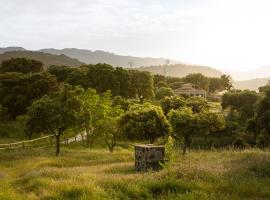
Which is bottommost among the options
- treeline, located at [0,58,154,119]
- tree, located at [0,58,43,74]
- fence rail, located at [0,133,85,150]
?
fence rail, located at [0,133,85,150]

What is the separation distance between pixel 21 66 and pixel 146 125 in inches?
2428

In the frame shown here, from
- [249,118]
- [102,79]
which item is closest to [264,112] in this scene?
[249,118]

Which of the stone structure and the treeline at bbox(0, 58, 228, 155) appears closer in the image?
the stone structure

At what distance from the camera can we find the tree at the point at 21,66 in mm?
97594

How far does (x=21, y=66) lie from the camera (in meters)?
98.1

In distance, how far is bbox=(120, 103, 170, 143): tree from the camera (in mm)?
44500

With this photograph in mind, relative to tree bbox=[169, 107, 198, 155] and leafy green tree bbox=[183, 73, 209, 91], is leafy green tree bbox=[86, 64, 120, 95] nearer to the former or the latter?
tree bbox=[169, 107, 198, 155]

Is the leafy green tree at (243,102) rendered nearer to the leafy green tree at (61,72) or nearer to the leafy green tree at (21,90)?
the leafy green tree at (61,72)

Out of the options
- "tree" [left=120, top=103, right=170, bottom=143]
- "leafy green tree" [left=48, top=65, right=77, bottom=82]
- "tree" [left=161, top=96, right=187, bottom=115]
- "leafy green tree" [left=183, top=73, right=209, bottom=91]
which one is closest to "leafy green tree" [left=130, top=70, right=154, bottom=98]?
"leafy green tree" [left=48, top=65, right=77, bottom=82]

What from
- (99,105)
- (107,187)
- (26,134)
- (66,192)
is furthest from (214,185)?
(26,134)

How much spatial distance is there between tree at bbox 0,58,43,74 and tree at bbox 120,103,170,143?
58.5 meters

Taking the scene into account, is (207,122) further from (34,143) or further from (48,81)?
(48,81)

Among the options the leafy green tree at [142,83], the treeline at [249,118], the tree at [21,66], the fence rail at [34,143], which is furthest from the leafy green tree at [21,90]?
the leafy green tree at [142,83]

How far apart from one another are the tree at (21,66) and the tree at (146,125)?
5848 centimetres
